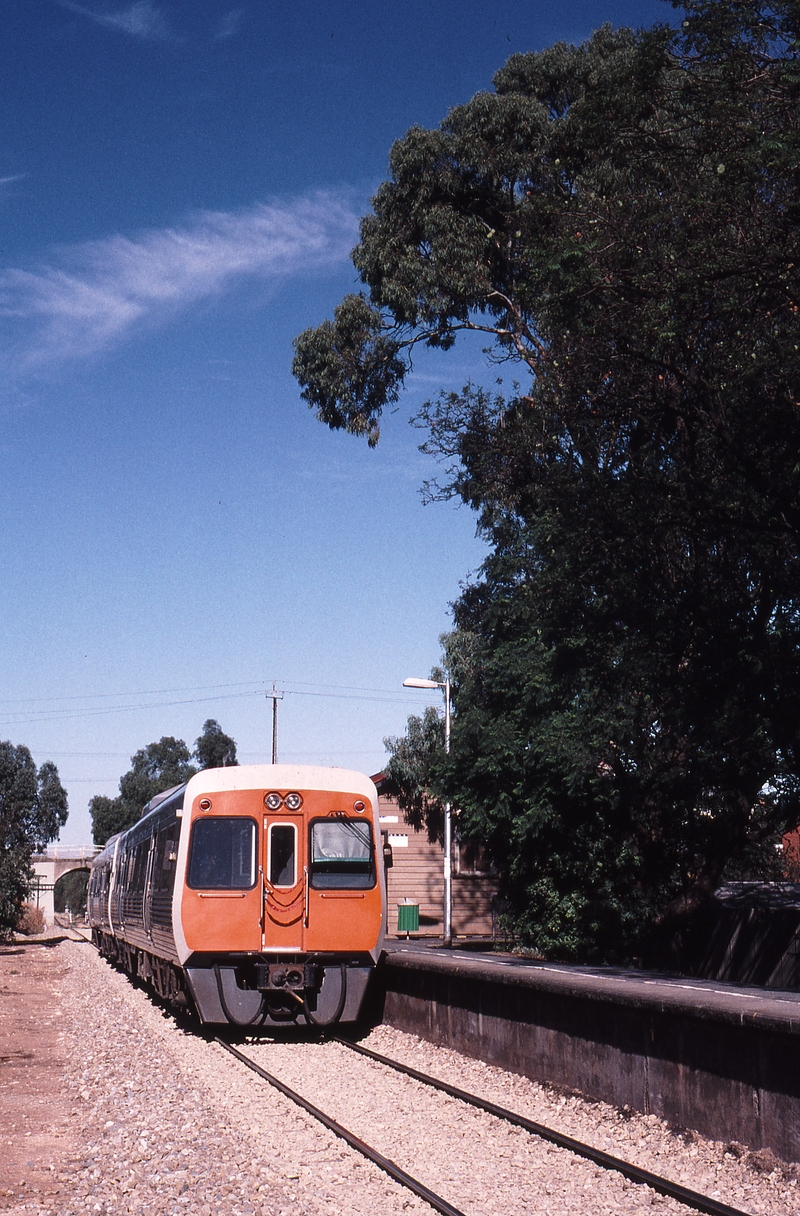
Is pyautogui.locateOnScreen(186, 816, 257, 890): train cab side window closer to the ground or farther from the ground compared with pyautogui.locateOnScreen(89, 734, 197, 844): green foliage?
closer to the ground

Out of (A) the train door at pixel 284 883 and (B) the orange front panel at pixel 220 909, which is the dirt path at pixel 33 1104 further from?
(A) the train door at pixel 284 883

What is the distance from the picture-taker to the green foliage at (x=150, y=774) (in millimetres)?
99569

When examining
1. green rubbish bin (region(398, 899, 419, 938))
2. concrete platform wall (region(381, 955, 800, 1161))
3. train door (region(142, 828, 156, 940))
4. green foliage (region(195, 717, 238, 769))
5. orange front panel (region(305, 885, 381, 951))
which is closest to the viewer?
concrete platform wall (region(381, 955, 800, 1161))

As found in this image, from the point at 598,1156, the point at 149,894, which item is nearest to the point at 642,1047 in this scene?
the point at 598,1156

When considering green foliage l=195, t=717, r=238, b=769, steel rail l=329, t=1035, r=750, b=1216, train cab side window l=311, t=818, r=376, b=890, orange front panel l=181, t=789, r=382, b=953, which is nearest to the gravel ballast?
steel rail l=329, t=1035, r=750, b=1216

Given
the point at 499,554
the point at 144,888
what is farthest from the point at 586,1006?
the point at 499,554

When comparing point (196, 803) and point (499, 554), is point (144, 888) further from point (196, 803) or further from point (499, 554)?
point (499, 554)

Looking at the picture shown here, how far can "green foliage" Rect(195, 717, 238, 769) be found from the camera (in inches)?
3846

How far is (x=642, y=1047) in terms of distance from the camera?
971cm

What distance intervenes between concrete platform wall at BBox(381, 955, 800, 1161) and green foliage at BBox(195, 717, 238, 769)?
3343 inches

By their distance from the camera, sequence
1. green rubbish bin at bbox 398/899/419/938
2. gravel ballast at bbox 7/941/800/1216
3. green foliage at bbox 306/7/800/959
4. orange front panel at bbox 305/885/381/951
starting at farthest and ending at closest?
green rubbish bin at bbox 398/899/419/938 → orange front panel at bbox 305/885/381/951 → green foliage at bbox 306/7/800/959 → gravel ballast at bbox 7/941/800/1216

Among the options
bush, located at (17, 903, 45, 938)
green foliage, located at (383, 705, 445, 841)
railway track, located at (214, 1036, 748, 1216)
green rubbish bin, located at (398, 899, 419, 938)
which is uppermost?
green foliage, located at (383, 705, 445, 841)

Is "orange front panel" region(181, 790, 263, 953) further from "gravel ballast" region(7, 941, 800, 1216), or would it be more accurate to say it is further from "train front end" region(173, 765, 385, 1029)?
"gravel ballast" region(7, 941, 800, 1216)

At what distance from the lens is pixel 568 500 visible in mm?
16625
